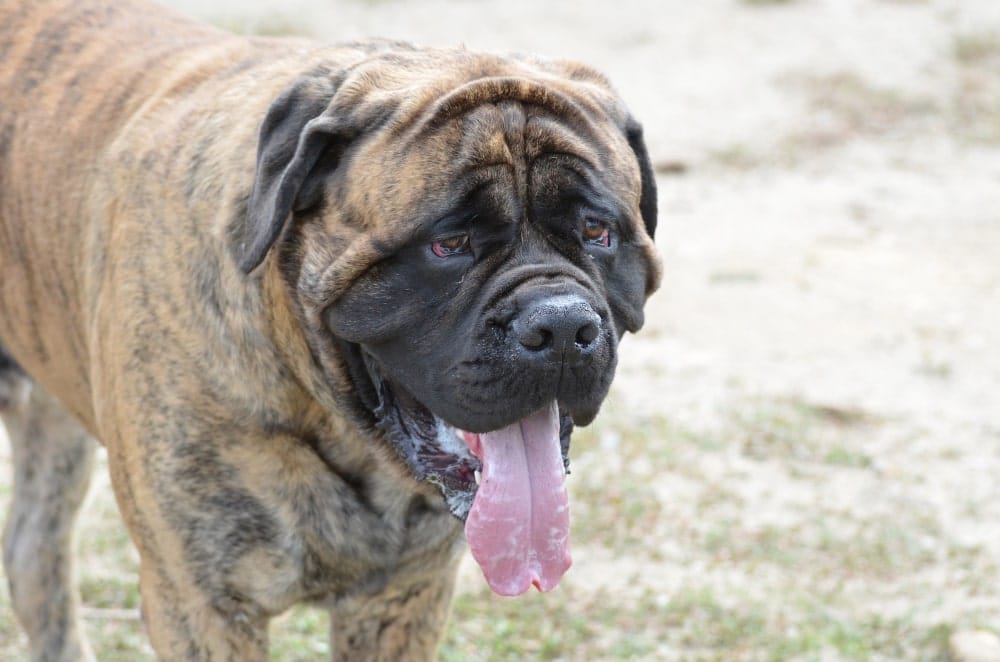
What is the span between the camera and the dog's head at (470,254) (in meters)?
2.59

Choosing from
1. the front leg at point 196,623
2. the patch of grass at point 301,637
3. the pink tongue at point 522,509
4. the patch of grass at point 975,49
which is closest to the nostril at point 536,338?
the pink tongue at point 522,509

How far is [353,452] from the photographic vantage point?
2.96 meters

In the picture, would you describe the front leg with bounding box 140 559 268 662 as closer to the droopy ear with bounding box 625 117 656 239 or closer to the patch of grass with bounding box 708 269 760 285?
the droopy ear with bounding box 625 117 656 239

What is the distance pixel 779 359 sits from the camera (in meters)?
6.11

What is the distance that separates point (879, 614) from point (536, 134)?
234 centimetres

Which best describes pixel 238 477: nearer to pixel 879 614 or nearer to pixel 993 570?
pixel 879 614

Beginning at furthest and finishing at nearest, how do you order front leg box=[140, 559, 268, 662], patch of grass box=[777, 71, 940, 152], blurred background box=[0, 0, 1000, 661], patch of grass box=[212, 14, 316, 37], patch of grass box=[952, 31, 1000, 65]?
patch of grass box=[952, 31, 1000, 65] < patch of grass box=[212, 14, 316, 37] < patch of grass box=[777, 71, 940, 152] < blurred background box=[0, 0, 1000, 661] < front leg box=[140, 559, 268, 662]

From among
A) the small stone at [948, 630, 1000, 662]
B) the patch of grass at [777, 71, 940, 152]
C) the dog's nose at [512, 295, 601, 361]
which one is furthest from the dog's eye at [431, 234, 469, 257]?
the patch of grass at [777, 71, 940, 152]

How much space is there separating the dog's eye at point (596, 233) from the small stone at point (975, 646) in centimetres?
204

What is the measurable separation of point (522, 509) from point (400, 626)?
0.75 m

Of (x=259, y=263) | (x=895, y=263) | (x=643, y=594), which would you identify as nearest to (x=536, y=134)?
(x=259, y=263)

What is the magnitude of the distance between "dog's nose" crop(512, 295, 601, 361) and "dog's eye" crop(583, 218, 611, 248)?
0.19 meters

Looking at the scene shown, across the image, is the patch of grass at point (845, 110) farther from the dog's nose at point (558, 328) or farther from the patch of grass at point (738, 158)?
the dog's nose at point (558, 328)

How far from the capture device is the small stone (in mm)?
4090
